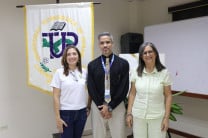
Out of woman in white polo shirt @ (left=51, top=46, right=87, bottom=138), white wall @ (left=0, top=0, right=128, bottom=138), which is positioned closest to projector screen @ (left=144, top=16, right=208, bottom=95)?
woman in white polo shirt @ (left=51, top=46, right=87, bottom=138)

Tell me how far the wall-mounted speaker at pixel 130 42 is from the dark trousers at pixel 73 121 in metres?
2.47

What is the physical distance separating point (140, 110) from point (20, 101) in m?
2.41

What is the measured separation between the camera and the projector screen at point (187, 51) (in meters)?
3.65

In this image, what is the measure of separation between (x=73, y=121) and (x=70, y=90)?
1.16ft

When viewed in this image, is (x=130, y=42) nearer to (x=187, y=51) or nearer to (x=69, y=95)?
(x=187, y=51)

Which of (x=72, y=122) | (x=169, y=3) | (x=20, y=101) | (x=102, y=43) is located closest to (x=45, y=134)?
(x=20, y=101)

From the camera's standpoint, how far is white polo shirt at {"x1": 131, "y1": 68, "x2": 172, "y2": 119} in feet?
8.07

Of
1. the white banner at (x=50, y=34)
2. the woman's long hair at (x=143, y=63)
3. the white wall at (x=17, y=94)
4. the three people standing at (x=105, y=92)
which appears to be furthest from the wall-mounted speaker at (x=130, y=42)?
the woman's long hair at (x=143, y=63)

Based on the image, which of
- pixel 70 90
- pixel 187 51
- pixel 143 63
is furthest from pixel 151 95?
pixel 187 51

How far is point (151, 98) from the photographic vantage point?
8.07 ft

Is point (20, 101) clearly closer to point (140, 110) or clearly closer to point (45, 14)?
point (45, 14)

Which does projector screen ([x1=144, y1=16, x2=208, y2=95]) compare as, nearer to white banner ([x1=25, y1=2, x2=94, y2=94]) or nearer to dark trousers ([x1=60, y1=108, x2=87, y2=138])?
→ white banner ([x1=25, y1=2, x2=94, y2=94])

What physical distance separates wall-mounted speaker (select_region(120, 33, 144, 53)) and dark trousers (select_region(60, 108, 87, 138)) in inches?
97.2

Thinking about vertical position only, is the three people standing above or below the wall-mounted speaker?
below
